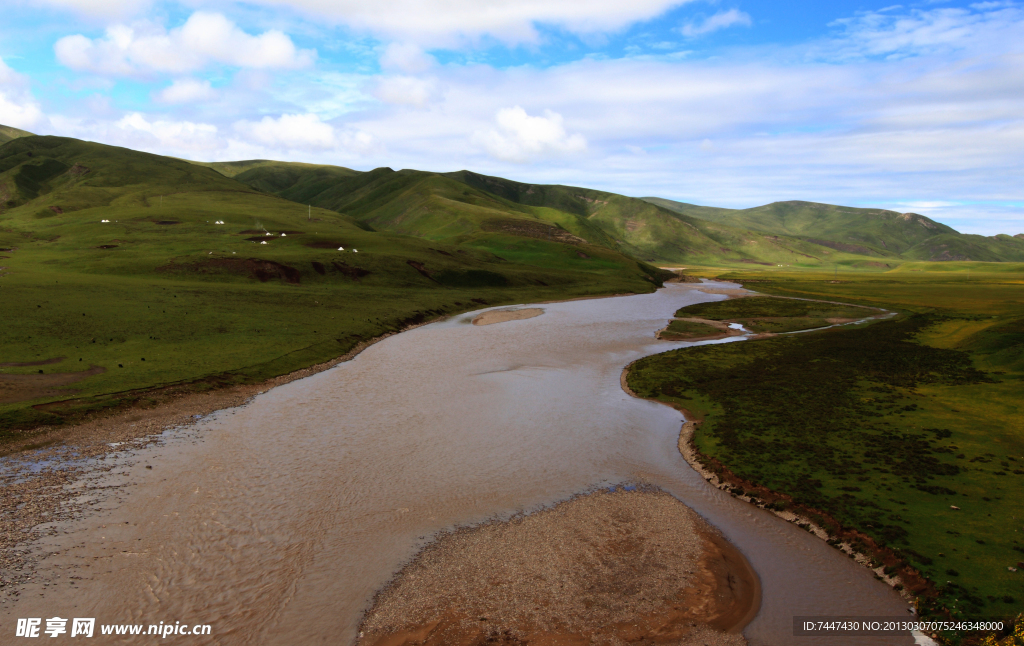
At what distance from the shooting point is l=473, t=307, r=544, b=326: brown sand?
300ft

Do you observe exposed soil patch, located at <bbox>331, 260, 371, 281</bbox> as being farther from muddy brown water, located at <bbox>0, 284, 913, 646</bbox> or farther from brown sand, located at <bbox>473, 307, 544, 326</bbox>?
muddy brown water, located at <bbox>0, 284, 913, 646</bbox>

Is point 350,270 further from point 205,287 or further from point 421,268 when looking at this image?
point 205,287

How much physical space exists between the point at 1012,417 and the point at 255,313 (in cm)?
7948

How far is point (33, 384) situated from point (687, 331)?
80.7 metres

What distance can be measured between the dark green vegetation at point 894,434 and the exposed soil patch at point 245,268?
73.4 meters

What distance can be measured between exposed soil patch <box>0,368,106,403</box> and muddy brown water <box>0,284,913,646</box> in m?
12.2

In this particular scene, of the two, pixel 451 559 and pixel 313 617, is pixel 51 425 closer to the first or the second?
pixel 313 617

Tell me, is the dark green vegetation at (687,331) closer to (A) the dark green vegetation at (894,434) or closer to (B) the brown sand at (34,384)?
(A) the dark green vegetation at (894,434)

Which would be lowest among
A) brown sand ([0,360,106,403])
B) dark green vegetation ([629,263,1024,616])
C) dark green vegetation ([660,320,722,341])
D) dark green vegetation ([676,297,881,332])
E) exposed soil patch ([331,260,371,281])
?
Result: brown sand ([0,360,106,403])

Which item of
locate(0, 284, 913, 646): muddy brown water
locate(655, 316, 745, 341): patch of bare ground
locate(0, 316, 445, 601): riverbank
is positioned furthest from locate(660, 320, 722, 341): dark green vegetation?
locate(0, 316, 445, 601): riverbank

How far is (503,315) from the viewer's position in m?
98.9

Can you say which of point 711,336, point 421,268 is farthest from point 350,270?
point 711,336

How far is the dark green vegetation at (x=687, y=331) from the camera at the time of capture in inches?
3223

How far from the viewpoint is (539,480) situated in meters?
31.5
